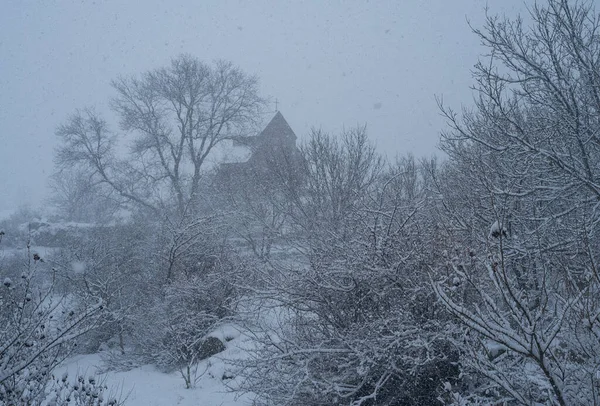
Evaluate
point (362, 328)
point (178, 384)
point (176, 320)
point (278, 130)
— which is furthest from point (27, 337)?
point (278, 130)

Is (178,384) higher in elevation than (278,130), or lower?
lower

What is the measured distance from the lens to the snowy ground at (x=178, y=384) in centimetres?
849

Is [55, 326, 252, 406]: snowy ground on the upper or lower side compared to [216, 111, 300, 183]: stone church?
lower

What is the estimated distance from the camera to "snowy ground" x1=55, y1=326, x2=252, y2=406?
27.9ft

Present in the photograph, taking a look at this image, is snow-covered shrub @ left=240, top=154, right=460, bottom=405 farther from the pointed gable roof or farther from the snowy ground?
the pointed gable roof

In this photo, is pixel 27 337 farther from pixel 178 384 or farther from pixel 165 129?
pixel 165 129

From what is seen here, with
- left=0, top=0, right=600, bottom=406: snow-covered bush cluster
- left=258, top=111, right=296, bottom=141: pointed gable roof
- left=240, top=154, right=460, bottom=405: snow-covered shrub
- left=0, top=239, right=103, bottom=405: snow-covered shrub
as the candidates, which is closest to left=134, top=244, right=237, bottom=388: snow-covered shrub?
left=0, top=0, right=600, bottom=406: snow-covered bush cluster

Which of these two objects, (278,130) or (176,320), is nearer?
(176,320)

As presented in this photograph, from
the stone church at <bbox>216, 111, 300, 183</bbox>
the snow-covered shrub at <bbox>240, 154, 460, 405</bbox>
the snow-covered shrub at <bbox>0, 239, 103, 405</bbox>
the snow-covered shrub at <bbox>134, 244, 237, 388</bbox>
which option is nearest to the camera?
the snow-covered shrub at <bbox>0, 239, 103, 405</bbox>

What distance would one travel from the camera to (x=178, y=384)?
32.4ft

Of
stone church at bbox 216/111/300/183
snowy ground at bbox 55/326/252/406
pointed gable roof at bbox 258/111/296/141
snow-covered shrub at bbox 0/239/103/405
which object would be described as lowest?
snowy ground at bbox 55/326/252/406

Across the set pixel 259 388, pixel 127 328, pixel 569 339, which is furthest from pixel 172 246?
pixel 569 339

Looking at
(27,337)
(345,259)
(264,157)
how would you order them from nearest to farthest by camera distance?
(27,337) < (345,259) < (264,157)

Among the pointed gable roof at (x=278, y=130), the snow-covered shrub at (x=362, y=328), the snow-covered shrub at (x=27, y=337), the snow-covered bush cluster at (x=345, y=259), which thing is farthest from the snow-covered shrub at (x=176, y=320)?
the pointed gable roof at (x=278, y=130)
